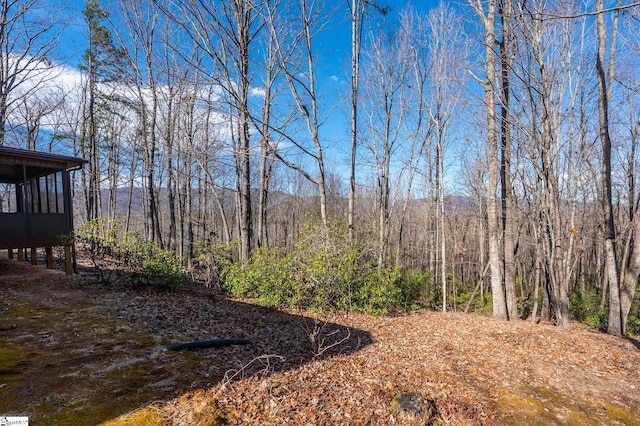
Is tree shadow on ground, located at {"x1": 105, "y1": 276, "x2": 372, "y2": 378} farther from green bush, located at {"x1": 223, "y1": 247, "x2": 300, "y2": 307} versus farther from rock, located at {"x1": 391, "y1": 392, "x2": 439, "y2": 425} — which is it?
rock, located at {"x1": 391, "y1": 392, "x2": 439, "y2": 425}

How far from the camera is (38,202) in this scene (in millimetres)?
7996

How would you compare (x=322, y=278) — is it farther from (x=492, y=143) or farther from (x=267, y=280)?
(x=492, y=143)

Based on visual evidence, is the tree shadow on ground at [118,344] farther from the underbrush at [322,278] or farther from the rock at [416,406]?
the rock at [416,406]

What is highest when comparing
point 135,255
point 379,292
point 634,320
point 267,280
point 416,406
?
point 135,255

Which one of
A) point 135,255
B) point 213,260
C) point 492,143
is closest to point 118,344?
point 135,255

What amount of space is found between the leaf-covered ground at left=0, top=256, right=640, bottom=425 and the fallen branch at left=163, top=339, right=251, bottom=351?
0.34 ft

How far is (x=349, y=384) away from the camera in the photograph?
333 cm

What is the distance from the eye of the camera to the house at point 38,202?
6852 millimetres

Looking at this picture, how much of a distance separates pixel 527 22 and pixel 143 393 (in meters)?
10.0

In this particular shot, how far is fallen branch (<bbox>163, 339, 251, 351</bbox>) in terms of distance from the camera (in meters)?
3.70

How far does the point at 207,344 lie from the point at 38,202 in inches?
297

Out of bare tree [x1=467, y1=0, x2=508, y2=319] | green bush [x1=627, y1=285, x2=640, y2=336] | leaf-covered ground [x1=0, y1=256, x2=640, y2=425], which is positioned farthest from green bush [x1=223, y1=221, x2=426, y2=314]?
green bush [x1=627, y1=285, x2=640, y2=336]

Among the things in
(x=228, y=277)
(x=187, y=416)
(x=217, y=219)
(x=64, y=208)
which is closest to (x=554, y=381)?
(x=187, y=416)

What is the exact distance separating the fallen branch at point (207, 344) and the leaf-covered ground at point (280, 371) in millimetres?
103
